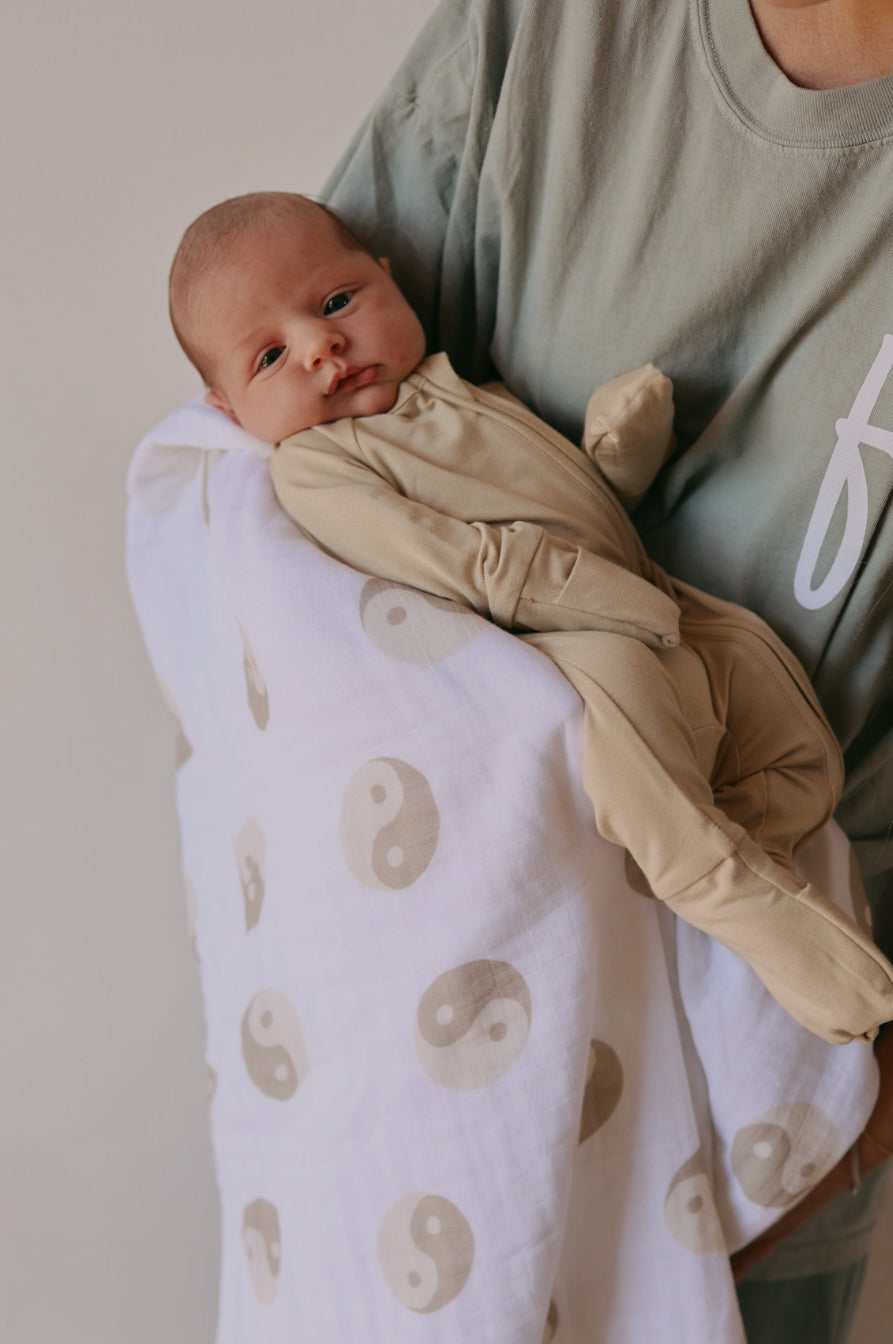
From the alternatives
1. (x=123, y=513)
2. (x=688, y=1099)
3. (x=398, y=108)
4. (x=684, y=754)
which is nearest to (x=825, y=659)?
(x=684, y=754)

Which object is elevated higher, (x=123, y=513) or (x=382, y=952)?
(x=123, y=513)

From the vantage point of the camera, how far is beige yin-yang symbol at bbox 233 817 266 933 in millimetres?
719

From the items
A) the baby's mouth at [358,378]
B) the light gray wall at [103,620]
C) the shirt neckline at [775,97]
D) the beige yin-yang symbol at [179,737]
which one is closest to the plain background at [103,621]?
the light gray wall at [103,620]

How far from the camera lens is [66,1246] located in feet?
3.12

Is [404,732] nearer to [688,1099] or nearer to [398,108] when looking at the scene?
[688,1099]

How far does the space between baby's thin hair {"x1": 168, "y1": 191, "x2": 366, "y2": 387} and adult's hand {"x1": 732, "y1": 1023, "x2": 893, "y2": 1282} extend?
65 centimetres

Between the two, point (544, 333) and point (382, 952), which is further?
point (544, 333)

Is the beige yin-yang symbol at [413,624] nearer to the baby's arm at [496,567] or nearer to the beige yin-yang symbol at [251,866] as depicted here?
the baby's arm at [496,567]

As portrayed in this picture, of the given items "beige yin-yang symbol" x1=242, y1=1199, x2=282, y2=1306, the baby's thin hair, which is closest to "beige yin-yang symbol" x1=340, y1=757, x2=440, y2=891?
"beige yin-yang symbol" x1=242, y1=1199, x2=282, y2=1306

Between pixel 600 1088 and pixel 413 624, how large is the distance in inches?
11.2

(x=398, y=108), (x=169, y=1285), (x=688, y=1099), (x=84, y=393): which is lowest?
(x=169, y=1285)

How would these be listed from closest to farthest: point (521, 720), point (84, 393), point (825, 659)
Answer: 1. point (521, 720)
2. point (825, 659)
3. point (84, 393)

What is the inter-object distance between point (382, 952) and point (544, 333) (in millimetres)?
429

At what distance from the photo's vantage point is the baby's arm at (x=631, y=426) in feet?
2.27
